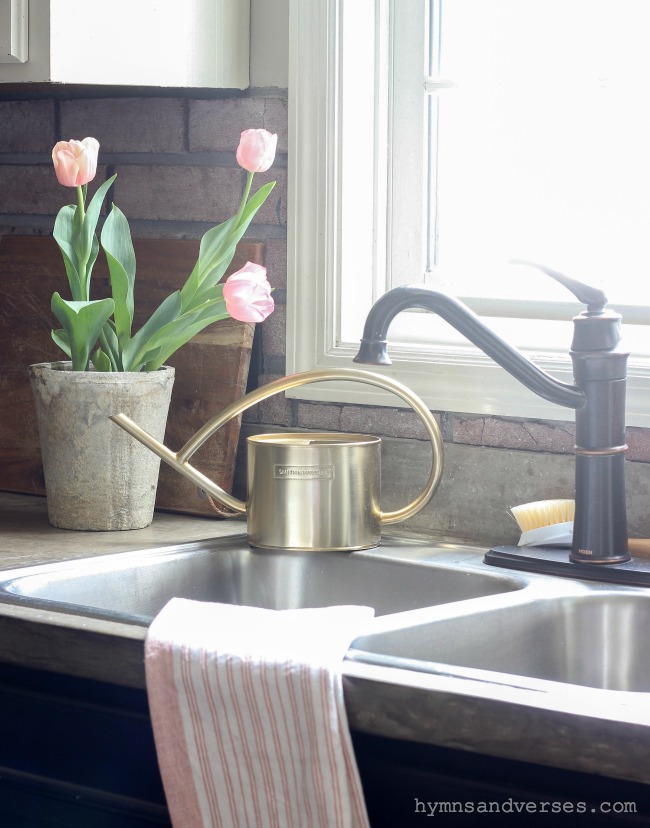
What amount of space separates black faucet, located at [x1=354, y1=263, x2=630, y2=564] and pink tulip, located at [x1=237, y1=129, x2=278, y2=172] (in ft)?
0.98

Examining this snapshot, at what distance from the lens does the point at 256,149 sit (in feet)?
5.01

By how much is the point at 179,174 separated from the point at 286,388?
46cm

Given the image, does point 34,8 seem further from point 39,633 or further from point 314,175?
point 39,633

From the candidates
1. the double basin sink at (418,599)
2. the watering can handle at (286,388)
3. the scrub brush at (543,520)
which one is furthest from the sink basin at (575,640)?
the watering can handle at (286,388)

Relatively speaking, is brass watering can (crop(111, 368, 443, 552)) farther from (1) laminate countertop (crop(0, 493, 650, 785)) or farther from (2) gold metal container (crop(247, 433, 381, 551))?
(1) laminate countertop (crop(0, 493, 650, 785))

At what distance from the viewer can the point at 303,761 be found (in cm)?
95

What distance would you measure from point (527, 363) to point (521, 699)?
1.85 feet

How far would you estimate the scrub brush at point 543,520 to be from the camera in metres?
1.42

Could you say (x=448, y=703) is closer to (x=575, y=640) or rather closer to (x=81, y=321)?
(x=575, y=640)

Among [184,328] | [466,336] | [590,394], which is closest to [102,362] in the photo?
[184,328]

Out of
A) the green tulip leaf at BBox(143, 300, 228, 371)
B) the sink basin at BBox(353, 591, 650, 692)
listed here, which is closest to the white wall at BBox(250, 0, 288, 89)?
the green tulip leaf at BBox(143, 300, 228, 371)

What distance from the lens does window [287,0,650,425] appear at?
1.59 meters

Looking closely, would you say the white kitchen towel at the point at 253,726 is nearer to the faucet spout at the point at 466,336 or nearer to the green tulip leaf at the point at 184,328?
the faucet spout at the point at 466,336

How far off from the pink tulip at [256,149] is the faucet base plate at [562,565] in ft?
1.88
